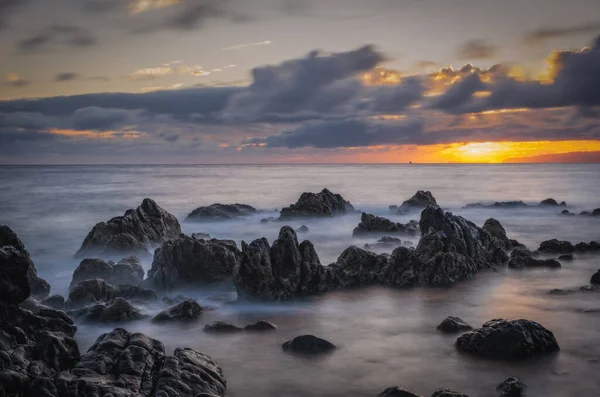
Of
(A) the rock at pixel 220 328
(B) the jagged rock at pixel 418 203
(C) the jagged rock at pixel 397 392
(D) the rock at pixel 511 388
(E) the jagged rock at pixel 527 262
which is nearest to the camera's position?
(C) the jagged rock at pixel 397 392

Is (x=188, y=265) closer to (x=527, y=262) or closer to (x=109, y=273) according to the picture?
(x=109, y=273)

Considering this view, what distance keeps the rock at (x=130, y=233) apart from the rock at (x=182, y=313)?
356 inches

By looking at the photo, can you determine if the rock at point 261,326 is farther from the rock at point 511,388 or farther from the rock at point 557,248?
the rock at point 557,248

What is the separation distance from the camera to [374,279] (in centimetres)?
2139

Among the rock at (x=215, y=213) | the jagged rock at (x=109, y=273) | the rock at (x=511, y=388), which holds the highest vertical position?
the rock at (x=215, y=213)

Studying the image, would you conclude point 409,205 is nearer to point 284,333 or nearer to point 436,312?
point 436,312

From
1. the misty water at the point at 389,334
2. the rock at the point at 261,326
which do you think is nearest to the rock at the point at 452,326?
the misty water at the point at 389,334

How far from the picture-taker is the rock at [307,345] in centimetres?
1409

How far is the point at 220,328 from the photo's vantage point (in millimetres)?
15867

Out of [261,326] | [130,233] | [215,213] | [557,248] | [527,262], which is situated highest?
[215,213]

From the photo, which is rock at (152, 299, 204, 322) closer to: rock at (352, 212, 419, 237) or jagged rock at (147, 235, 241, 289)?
jagged rock at (147, 235, 241, 289)

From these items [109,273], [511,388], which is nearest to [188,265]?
[109,273]

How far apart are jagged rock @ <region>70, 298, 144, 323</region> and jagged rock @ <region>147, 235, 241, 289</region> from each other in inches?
135

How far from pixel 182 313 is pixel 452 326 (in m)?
7.66
